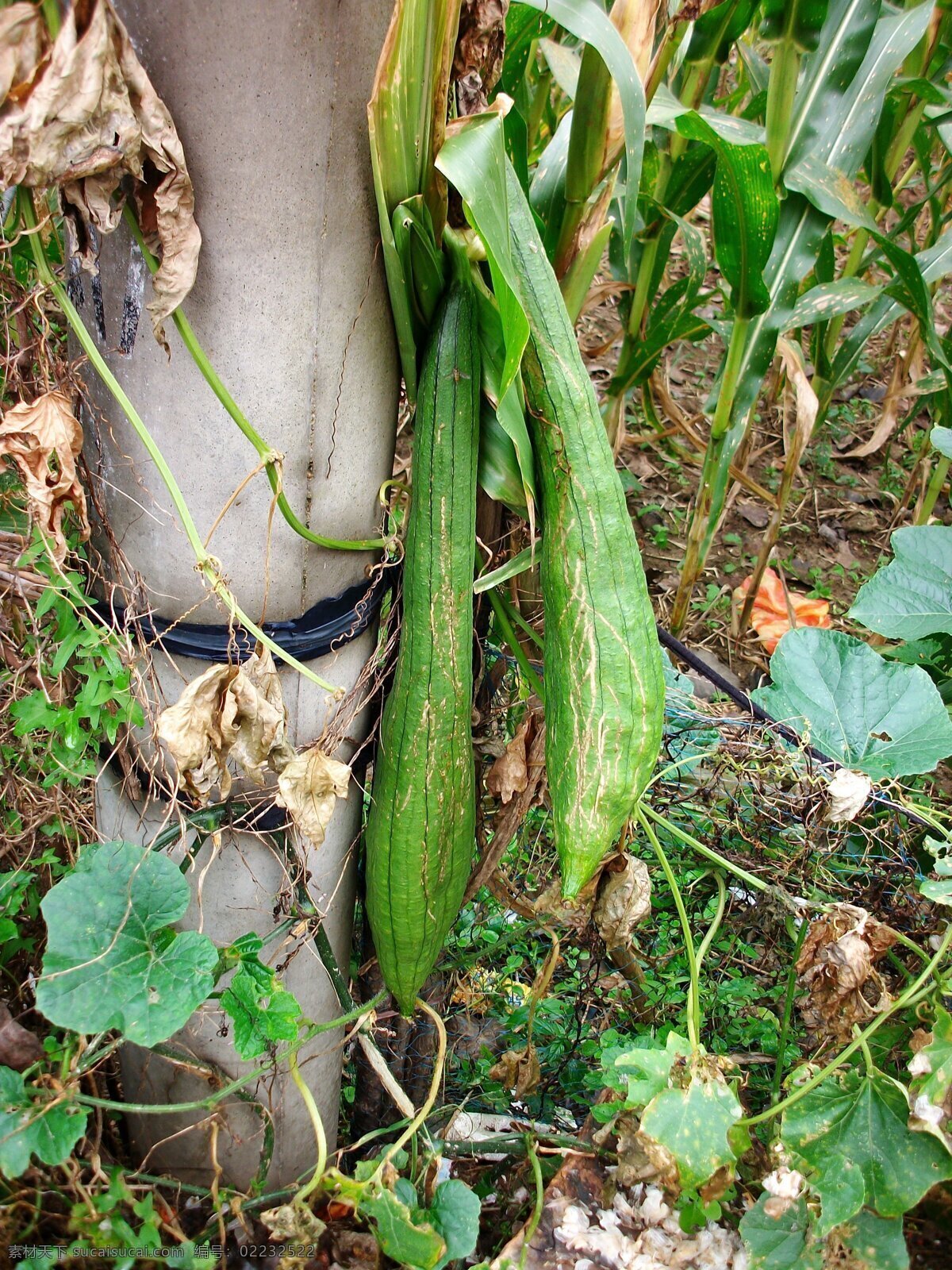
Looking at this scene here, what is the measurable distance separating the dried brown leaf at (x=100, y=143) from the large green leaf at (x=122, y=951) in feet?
1.81

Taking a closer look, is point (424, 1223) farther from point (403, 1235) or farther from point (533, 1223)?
point (533, 1223)

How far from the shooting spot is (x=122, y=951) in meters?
1.00

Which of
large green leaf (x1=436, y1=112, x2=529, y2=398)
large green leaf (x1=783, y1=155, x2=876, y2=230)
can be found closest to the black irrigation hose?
large green leaf (x1=436, y1=112, x2=529, y2=398)

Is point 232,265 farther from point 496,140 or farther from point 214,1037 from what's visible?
point 214,1037

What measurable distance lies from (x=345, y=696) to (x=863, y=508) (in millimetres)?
3054

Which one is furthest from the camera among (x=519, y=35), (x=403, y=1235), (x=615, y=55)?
(x=519, y=35)

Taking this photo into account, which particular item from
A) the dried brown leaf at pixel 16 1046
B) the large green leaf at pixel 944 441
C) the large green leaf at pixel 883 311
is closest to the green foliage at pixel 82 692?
the dried brown leaf at pixel 16 1046

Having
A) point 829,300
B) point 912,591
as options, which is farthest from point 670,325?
point 912,591

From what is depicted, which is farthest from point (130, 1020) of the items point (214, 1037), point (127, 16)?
point (127, 16)

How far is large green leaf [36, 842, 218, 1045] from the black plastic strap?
0.73ft

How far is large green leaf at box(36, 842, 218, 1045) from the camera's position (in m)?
0.94

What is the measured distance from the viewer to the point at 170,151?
804mm

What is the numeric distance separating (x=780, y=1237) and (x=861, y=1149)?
0.46 feet

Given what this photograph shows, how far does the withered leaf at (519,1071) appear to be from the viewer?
4.74 ft
